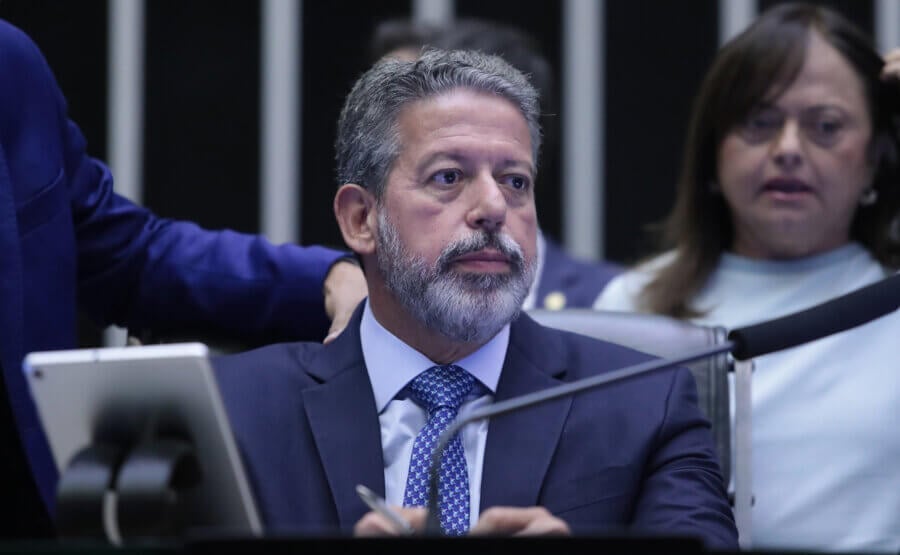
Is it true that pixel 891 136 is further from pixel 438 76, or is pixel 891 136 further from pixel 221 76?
pixel 221 76

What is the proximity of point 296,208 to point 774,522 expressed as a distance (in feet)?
8.48

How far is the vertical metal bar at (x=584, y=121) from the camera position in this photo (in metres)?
Answer: 4.65

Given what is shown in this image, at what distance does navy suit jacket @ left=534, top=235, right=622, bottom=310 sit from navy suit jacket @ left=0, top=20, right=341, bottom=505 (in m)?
1.23

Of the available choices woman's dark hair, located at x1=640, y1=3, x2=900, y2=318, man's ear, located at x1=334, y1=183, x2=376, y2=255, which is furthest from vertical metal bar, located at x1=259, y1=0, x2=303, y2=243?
man's ear, located at x1=334, y1=183, x2=376, y2=255

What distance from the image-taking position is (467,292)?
1938mm

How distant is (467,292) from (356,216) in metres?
0.28

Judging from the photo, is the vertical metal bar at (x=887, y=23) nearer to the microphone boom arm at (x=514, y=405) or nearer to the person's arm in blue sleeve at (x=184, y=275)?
the person's arm in blue sleeve at (x=184, y=275)

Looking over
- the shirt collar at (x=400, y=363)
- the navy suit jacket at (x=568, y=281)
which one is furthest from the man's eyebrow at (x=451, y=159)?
the navy suit jacket at (x=568, y=281)

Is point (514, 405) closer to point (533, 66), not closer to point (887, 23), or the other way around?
point (533, 66)

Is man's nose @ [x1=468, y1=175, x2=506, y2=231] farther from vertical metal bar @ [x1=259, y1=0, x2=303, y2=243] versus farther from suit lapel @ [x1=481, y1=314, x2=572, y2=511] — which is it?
vertical metal bar @ [x1=259, y1=0, x2=303, y2=243]

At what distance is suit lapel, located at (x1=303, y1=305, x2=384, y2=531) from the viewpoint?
1.87 m

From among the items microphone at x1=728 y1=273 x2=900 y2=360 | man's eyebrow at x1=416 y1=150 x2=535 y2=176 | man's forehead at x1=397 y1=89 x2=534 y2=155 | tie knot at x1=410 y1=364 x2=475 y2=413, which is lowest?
tie knot at x1=410 y1=364 x2=475 y2=413

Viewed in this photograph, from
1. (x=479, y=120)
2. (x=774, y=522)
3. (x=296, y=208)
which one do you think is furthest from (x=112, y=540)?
(x=296, y=208)

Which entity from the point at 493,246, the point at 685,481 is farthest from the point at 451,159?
the point at 685,481
